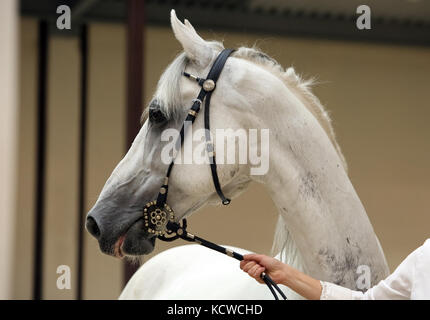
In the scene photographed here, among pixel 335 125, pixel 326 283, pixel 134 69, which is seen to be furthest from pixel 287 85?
pixel 335 125

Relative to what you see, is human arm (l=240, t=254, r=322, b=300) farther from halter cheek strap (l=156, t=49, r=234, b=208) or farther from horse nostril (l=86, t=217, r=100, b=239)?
horse nostril (l=86, t=217, r=100, b=239)

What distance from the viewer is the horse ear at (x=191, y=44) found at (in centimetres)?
137

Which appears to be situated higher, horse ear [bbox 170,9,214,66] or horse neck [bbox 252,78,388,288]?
horse ear [bbox 170,9,214,66]

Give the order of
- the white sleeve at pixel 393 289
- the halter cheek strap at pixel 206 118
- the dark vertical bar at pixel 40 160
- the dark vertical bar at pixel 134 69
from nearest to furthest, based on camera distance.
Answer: the white sleeve at pixel 393 289 → the halter cheek strap at pixel 206 118 → the dark vertical bar at pixel 134 69 → the dark vertical bar at pixel 40 160

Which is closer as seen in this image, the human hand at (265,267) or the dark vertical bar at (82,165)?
the human hand at (265,267)

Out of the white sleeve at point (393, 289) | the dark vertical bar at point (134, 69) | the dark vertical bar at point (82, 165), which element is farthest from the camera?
the dark vertical bar at point (82, 165)

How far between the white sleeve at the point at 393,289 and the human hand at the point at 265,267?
0.09m

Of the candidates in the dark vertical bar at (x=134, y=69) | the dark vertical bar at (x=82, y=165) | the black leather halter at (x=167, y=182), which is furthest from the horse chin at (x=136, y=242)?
the dark vertical bar at (x=82, y=165)

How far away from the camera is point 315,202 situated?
1.35 m

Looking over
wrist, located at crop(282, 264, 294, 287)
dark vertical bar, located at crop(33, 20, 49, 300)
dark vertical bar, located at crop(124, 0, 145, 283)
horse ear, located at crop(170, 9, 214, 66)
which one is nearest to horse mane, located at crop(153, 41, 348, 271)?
horse ear, located at crop(170, 9, 214, 66)

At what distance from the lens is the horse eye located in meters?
1.37

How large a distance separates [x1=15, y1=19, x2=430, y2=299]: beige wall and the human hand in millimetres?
375

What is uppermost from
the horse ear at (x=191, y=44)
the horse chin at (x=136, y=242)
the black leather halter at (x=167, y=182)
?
the horse ear at (x=191, y=44)

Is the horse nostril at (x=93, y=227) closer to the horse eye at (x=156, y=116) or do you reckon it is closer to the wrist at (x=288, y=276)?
the horse eye at (x=156, y=116)
